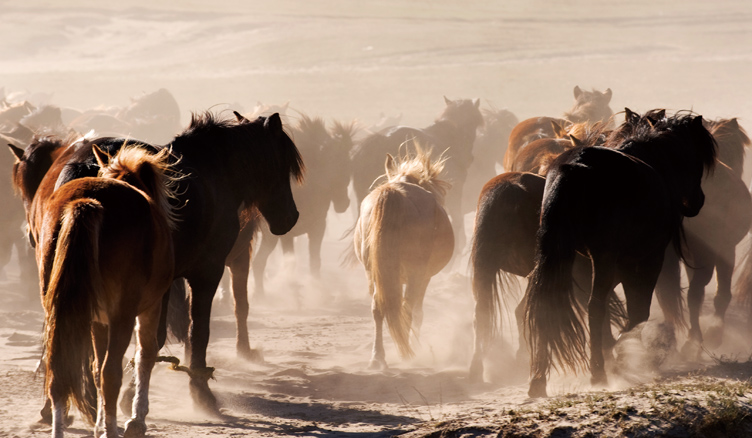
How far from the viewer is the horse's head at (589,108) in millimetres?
10641

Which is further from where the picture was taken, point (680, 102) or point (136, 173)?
point (680, 102)

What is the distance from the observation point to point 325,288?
11.6 m

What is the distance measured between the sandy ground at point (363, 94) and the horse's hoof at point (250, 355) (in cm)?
11

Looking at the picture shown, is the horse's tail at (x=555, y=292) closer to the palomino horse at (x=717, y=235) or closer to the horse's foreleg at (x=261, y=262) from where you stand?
the palomino horse at (x=717, y=235)

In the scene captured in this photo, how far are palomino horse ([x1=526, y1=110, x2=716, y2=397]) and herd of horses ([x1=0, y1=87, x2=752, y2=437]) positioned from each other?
1cm

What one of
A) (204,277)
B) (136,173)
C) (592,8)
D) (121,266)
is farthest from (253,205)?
(592,8)

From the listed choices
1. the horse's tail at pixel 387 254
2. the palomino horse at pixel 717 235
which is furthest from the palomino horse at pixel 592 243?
the palomino horse at pixel 717 235

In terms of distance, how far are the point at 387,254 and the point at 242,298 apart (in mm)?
1484

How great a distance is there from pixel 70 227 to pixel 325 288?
8325mm

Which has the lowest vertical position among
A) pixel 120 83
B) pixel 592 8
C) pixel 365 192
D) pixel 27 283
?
pixel 27 283

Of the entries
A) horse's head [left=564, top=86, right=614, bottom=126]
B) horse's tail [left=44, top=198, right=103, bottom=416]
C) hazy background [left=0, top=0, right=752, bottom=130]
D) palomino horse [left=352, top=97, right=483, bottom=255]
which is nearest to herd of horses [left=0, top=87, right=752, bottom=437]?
horse's tail [left=44, top=198, right=103, bottom=416]

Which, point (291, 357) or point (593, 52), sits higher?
point (593, 52)

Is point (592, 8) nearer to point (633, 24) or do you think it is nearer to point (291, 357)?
point (633, 24)

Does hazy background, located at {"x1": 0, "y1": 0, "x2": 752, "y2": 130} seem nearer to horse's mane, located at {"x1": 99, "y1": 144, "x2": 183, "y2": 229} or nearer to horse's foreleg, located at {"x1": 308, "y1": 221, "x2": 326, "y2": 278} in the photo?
horse's foreleg, located at {"x1": 308, "y1": 221, "x2": 326, "y2": 278}
